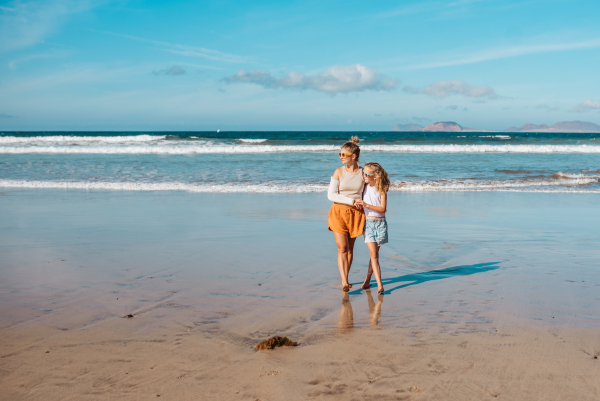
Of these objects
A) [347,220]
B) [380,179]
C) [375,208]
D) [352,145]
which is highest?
[352,145]

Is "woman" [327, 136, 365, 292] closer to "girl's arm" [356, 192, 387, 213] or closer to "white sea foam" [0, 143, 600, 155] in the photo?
"girl's arm" [356, 192, 387, 213]

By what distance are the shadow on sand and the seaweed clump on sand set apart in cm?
150

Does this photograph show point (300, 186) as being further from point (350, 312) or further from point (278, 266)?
point (350, 312)

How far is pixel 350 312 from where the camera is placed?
4004mm

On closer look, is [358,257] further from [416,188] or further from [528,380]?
[416,188]

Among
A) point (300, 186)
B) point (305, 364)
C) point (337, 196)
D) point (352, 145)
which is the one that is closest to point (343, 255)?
point (337, 196)

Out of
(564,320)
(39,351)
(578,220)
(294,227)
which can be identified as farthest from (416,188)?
(39,351)

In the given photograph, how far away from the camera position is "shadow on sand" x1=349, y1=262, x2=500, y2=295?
4898mm

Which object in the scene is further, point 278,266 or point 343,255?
point 278,266

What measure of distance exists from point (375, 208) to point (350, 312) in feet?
3.91

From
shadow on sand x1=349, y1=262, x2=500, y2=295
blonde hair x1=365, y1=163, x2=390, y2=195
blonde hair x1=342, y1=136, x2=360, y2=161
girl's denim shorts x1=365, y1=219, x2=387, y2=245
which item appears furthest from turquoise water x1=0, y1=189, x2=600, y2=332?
blonde hair x1=342, y1=136, x2=360, y2=161

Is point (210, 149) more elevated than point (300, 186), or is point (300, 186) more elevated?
point (210, 149)

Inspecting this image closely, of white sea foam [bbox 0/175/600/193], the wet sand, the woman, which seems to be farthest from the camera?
white sea foam [bbox 0/175/600/193]

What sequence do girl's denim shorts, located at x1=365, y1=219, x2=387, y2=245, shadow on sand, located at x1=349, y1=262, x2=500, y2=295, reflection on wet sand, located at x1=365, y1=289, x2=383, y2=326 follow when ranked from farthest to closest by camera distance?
shadow on sand, located at x1=349, y1=262, x2=500, y2=295 → girl's denim shorts, located at x1=365, y1=219, x2=387, y2=245 → reflection on wet sand, located at x1=365, y1=289, x2=383, y2=326
